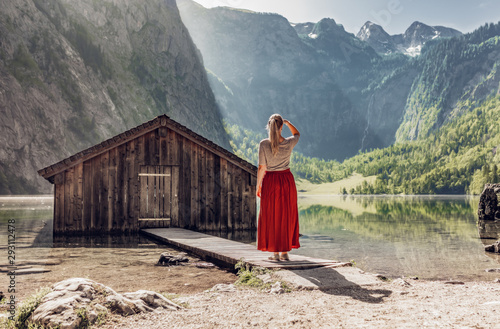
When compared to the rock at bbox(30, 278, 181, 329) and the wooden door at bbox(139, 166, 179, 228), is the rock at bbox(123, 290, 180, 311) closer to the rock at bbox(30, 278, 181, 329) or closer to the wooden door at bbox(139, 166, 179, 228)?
the rock at bbox(30, 278, 181, 329)

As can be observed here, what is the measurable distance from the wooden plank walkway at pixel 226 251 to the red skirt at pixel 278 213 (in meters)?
0.39

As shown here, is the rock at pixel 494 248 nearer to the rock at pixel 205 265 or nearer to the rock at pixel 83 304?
the rock at pixel 205 265

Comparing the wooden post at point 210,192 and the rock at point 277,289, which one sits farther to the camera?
the wooden post at point 210,192

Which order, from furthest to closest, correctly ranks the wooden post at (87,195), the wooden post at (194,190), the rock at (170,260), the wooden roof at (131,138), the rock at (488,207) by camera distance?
the rock at (488,207), the wooden post at (194,190), the wooden post at (87,195), the wooden roof at (131,138), the rock at (170,260)

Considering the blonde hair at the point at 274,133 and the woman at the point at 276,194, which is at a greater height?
the blonde hair at the point at 274,133

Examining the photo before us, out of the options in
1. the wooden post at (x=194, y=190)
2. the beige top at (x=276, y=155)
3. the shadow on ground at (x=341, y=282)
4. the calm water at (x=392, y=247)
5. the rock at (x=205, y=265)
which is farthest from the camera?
the wooden post at (x=194, y=190)

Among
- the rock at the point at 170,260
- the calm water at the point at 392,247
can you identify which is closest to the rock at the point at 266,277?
the rock at the point at 170,260

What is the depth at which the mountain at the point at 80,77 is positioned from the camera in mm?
69500

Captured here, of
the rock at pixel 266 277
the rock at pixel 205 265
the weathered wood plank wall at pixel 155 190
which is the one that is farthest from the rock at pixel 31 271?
the weathered wood plank wall at pixel 155 190

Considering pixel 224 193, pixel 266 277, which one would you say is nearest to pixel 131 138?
pixel 224 193

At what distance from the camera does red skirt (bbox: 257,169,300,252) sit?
864 centimetres

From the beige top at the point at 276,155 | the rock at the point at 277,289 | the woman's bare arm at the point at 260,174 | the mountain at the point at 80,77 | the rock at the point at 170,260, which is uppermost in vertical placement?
the mountain at the point at 80,77

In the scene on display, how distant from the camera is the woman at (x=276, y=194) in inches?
340

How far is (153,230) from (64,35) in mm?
83659
